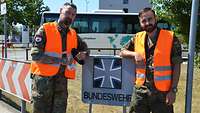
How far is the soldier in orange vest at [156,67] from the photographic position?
5387 mm

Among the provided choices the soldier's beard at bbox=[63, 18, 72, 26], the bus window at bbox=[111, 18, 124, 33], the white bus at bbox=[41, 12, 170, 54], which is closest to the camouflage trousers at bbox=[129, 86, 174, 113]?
the soldier's beard at bbox=[63, 18, 72, 26]

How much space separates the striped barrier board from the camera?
875 centimetres

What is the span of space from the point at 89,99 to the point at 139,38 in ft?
5.31

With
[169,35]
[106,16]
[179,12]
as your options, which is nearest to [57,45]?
[169,35]

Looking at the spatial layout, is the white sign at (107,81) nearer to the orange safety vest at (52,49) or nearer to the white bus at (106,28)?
the orange safety vest at (52,49)

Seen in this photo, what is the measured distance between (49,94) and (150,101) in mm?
1356

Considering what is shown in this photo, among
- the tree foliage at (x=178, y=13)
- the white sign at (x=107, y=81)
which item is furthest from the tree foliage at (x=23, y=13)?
the white sign at (x=107, y=81)

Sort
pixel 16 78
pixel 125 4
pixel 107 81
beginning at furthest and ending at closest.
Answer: pixel 125 4 < pixel 16 78 < pixel 107 81

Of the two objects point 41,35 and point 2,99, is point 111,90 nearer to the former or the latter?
point 41,35

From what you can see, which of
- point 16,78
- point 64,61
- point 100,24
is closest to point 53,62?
point 64,61

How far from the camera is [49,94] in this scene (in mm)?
6098

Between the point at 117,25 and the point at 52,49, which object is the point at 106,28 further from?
the point at 52,49

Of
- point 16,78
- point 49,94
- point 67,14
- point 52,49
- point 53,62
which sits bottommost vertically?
point 16,78

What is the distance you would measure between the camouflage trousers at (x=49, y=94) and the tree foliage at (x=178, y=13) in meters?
6.11
